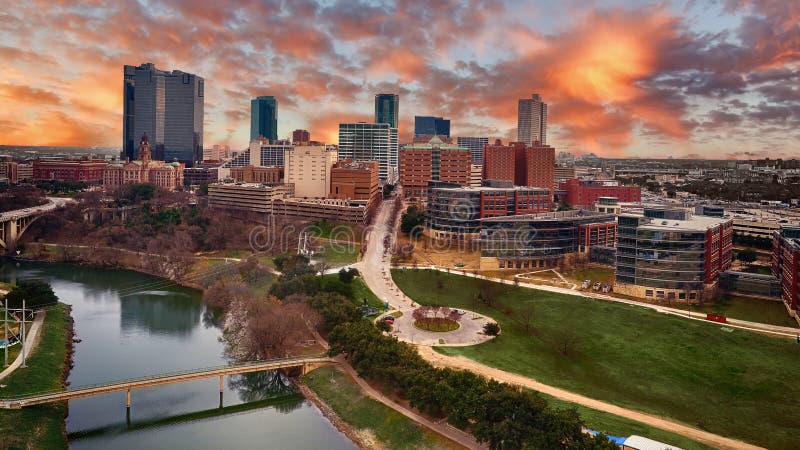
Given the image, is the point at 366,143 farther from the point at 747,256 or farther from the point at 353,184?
the point at 747,256

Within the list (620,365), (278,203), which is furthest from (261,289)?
(278,203)

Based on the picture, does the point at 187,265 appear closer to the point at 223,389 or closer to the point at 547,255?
the point at 223,389

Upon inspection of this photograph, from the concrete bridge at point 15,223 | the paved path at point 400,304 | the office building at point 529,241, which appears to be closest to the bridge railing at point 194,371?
the paved path at point 400,304

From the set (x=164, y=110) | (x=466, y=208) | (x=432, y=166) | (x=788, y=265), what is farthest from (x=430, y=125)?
(x=788, y=265)

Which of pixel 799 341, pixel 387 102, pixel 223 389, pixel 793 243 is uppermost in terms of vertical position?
pixel 387 102

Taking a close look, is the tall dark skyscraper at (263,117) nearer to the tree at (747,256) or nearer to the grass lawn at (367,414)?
the tree at (747,256)

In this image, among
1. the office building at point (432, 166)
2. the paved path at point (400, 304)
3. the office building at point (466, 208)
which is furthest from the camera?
the office building at point (432, 166)
